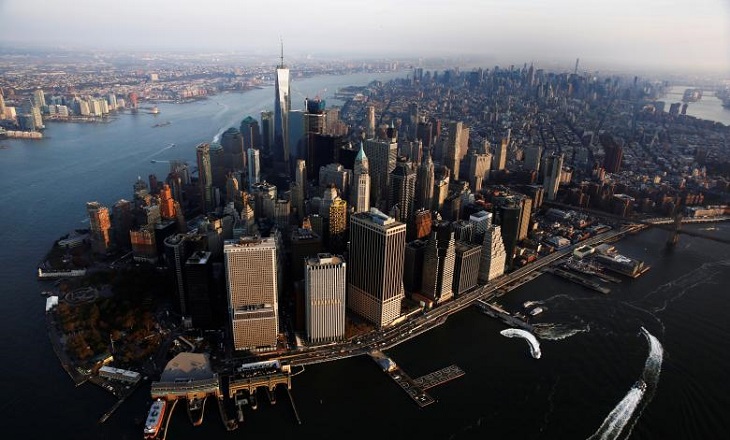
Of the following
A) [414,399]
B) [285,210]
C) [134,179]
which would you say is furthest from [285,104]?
[414,399]

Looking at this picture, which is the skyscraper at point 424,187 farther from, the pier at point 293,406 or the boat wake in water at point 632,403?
the pier at point 293,406

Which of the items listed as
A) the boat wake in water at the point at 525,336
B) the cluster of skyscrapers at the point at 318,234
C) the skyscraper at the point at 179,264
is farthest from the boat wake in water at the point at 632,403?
the skyscraper at the point at 179,264

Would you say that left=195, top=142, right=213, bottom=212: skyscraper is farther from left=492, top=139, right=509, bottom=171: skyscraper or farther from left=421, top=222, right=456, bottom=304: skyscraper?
left=492, top=139, right=509, bottom=171: skyscraper

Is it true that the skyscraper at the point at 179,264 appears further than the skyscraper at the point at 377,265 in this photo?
Yes

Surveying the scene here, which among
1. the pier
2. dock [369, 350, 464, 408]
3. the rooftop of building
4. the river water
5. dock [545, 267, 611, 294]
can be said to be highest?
the river water

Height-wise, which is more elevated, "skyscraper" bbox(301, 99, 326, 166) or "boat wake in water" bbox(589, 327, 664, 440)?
"skyscraper" bbox(301, 99, 326, 166)

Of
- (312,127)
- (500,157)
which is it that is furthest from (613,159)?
(312,127)

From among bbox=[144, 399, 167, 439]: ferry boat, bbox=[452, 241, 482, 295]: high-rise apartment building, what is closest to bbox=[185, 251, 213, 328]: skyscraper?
bbox=[144, 399, 167, 439]: ferry boat
